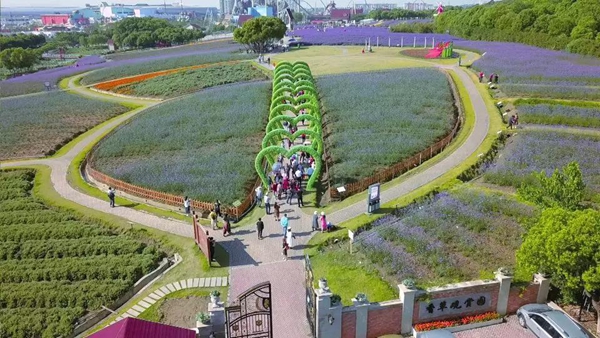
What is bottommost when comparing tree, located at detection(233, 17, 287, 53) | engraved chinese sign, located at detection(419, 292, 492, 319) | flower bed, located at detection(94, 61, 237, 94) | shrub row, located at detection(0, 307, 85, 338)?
shrub row, located at detection(0, 307, 85, 338)

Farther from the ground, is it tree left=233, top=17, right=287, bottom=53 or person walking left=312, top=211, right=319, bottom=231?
tree left=233, top=17, right=287, bottom=53

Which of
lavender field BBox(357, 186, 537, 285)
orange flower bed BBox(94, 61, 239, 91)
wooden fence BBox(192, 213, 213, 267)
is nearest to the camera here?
lavender field BBox(357, 186, 537, 285)

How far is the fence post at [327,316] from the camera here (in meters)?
16.3

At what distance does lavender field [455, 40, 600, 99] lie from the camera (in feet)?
153

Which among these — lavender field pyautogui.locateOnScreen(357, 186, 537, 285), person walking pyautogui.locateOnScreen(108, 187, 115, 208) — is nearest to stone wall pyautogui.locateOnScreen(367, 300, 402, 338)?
lavender field pyautogui.locateOnScreen(357, 186, 537, 285)

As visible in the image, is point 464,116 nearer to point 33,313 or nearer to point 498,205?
point 498,205

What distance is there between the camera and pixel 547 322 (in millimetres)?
16859

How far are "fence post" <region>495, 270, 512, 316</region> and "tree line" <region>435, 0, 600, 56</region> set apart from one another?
59.0m

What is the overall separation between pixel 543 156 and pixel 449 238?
12.4m

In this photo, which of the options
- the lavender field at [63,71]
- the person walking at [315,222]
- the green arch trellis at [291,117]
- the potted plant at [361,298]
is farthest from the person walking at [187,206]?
the lavender field at [63,71]

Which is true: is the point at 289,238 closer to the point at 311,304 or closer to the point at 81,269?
the point at 311,304

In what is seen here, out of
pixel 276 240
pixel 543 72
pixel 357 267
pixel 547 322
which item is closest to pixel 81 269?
pixel 276 240

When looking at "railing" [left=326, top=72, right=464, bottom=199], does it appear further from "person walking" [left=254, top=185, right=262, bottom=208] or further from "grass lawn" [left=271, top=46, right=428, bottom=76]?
"grass lawn" [left=271, top=46, right=428, bottom=76]

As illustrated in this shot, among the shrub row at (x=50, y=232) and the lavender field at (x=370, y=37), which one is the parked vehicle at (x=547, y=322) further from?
the lavender field at (x=370, y=37)
